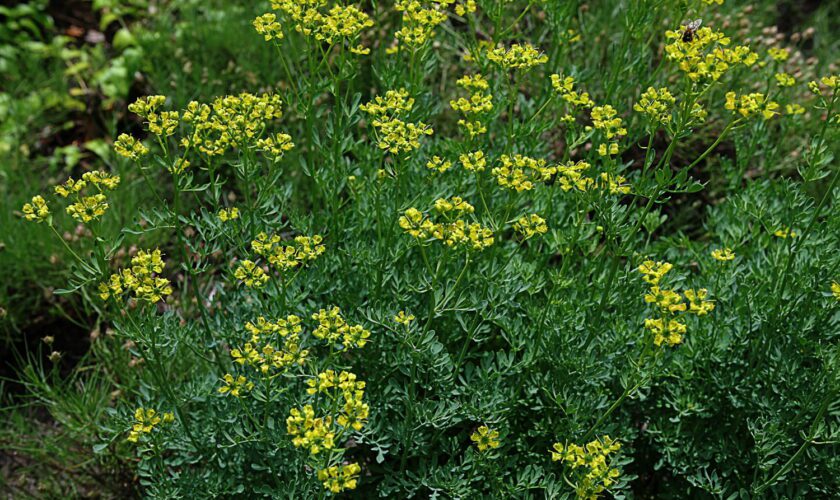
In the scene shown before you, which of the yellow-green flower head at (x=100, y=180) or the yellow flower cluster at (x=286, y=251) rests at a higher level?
the yellow-green flower head at (x=100, y=180)

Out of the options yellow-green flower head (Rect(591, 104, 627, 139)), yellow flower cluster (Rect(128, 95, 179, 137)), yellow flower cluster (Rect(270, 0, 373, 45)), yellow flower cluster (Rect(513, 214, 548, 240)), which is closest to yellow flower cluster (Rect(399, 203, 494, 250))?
yellow flower cluster (Rect(513, 214, 548, 240))

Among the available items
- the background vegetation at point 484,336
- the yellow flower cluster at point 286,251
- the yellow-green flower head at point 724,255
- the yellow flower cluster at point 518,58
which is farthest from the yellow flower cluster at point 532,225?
the yellow-green flower head at point 724,255

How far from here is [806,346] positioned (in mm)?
3002

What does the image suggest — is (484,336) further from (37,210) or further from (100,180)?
(37,210)

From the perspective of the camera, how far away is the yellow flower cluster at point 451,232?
2.32 meters

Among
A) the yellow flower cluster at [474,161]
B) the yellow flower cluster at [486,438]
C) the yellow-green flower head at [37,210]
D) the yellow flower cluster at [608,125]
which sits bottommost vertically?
the yellow flower cluster at [486,438]

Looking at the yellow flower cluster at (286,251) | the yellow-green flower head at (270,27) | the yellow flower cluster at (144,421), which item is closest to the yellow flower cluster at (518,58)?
the yellow-green flower head at (270,27)

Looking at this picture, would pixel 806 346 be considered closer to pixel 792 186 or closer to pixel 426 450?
pixel 792 186

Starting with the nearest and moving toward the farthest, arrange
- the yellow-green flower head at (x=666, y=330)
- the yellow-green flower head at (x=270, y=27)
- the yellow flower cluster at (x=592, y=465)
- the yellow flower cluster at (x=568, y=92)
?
the yellow-green flower head at (x=666, y=330) → the yellow flower cluster at (x=592, y=465) → the yellow flower cluster at (x=568, y=92) → the yellow-green flower head at (x=270, y=27)

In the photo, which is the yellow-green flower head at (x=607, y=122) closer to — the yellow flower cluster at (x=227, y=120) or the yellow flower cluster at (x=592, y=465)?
the yellow flower cluster at (x=592, y=465)

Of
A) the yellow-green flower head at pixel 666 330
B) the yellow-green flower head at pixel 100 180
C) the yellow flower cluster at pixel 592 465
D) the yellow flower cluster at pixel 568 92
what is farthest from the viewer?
the yellow flower cluster at pixel 568 92

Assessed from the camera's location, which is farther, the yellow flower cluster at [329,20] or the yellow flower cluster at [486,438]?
the yellow flower cluster at [329,20]

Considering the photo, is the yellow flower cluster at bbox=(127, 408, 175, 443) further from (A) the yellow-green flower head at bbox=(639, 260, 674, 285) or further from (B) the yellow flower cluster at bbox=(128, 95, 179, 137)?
(A) the yellow-green flower head at bbox=(639, 260, 674, 285)

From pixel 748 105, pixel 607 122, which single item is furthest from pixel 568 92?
pixel 748 105
